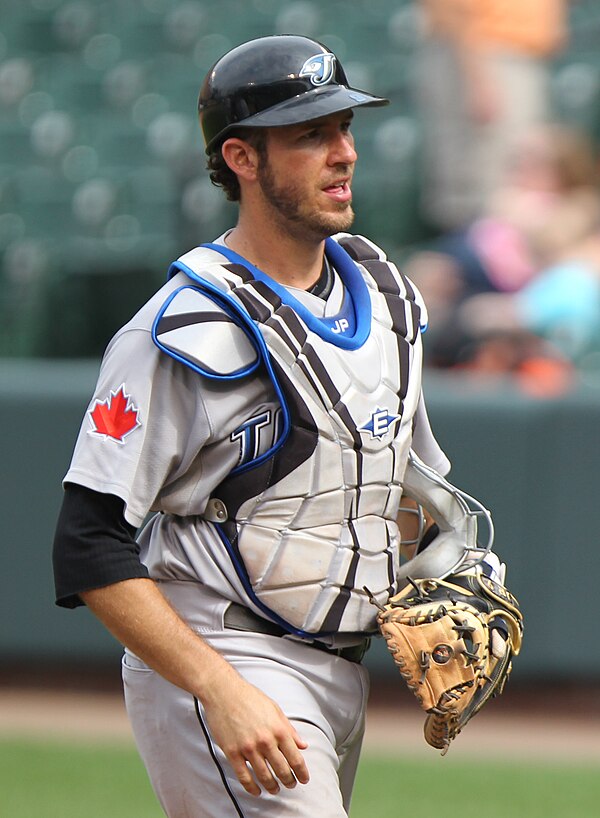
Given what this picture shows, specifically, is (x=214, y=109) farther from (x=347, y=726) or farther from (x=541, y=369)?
(x=541, y=369)

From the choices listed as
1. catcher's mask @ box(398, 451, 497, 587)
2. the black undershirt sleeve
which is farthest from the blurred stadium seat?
the black undershirt sleeve

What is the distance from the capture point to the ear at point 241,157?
2.74 meters

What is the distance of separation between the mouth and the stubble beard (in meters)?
0.01

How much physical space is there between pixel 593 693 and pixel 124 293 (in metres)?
3.07

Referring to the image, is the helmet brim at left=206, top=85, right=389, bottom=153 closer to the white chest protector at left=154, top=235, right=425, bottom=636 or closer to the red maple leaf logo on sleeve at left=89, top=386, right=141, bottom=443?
the white chest protector at left=154, top=235, right=425, bottom=636

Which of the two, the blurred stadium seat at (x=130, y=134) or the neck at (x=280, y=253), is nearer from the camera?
the neck at (x=280, y=253)

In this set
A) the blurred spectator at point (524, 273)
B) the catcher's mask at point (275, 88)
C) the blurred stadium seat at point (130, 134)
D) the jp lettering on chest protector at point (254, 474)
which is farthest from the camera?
the blurred stadium seat at point (130, 134)

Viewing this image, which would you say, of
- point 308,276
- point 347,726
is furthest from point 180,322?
point 347,726

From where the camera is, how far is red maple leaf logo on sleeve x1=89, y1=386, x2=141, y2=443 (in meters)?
2.55

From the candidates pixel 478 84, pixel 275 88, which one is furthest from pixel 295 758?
pixel 478 84

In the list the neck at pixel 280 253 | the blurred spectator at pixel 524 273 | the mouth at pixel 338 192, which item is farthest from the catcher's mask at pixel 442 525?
the blurred spectator at pixel 524 273

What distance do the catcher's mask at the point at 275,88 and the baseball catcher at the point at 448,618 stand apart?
0.70 meters

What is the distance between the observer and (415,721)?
21.1 feet

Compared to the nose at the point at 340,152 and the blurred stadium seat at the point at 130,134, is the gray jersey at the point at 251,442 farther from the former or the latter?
the blurred stadium seat at the point at 130,134
